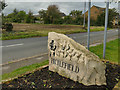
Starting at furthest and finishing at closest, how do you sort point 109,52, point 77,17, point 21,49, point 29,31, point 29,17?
1. point 77,17
2. point 29,17
3. point 29,31
4. point 21,49
5. point 109,52

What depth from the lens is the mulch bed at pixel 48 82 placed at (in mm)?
3068

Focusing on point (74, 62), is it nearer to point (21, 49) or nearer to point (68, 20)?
point (21, 49)

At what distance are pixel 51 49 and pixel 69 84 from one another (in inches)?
45.5

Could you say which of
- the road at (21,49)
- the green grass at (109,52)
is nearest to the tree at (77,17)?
the road at (21,49)

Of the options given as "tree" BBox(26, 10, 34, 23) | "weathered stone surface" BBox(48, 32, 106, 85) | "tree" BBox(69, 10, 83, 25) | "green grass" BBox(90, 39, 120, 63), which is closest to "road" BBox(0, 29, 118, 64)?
"green grass" BBox(90, 39, 120, 63)

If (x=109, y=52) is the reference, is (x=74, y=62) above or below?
above

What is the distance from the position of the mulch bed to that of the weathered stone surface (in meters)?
0.13

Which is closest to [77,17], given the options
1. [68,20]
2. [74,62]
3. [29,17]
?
[68,20]

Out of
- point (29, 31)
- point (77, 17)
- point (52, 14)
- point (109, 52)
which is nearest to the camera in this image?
point (109, 52)

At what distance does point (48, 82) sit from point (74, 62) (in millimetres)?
844

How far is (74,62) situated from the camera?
3230 mm

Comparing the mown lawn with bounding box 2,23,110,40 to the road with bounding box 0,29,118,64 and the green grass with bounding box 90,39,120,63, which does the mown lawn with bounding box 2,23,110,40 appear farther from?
the green grass with bounding box 90,39,120,63

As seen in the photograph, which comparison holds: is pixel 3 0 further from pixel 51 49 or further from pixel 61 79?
pixel 61 79

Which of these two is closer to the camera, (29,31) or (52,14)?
(29,31)
